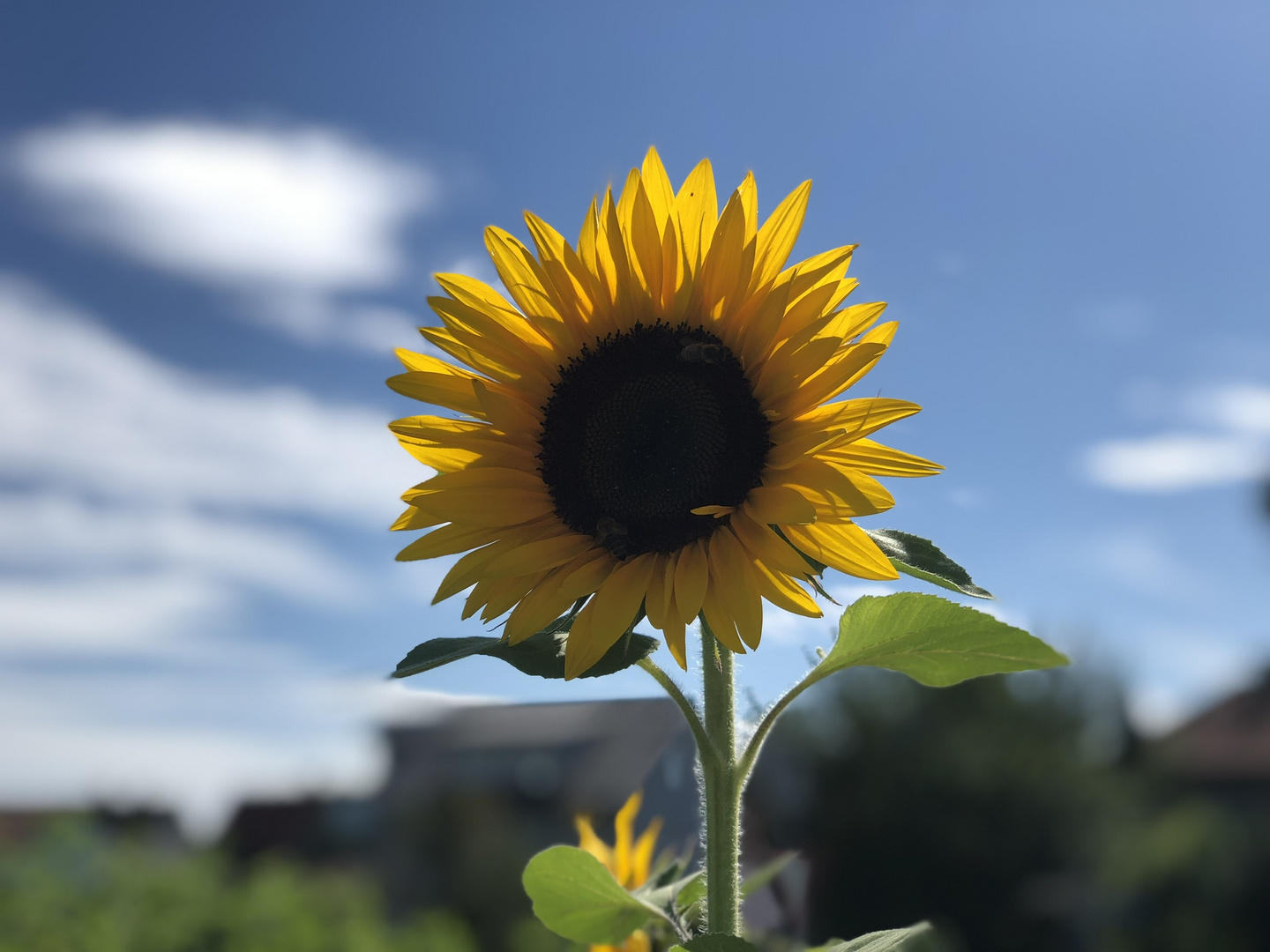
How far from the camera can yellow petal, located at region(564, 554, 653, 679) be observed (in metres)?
0.86

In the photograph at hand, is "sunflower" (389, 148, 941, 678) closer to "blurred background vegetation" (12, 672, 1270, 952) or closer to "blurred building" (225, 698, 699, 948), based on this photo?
"blurred building" (225, 698, 699, 948)

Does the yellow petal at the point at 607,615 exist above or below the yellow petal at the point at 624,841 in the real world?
above

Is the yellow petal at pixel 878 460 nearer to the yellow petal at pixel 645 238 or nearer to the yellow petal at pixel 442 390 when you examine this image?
the yellow petal at pixel 645 238

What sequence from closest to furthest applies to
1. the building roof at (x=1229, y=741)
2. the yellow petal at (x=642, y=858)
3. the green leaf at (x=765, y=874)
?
the green leaf at (x=765, y=874)
the yellow petal at (x=642, y=858)
the building roof at (x=1229, y=741)

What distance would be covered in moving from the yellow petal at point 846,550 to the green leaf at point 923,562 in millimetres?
30

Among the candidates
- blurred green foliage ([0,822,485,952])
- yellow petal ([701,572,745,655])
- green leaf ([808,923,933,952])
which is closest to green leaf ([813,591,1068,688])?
yellow petal ([701,572,745,655])

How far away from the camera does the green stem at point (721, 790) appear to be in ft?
2.78

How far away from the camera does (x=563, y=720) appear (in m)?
2.19

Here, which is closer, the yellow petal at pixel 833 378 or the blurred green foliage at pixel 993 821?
the yellow petal at pixel 833 378

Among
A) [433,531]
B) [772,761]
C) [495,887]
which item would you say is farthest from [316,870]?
[433,531]

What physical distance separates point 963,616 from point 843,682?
→ 70.6 feet

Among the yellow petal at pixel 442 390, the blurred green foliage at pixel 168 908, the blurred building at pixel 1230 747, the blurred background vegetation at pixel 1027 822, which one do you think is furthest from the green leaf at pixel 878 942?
the blurred building at pixel 1230 747

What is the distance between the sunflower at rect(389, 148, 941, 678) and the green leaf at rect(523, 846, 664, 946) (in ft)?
0.61

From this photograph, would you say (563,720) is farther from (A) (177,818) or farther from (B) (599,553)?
(A) (177,818)
